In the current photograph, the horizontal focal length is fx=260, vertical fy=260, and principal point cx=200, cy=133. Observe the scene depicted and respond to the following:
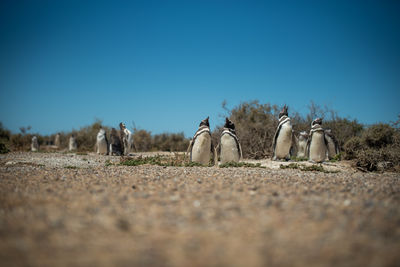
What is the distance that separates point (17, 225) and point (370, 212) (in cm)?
361

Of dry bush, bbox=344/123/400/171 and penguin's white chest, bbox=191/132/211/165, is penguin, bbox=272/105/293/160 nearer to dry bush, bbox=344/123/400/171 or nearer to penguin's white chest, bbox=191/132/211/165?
dry bush, bbox=344/123/400/171

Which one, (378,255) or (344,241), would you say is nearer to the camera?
(378,255)

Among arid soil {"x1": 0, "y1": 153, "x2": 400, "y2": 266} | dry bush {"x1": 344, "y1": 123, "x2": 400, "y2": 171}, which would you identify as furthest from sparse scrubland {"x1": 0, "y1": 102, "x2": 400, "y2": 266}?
dry bush {"x1": 344, "y1": 123, "x2": 400, "y2": 171}

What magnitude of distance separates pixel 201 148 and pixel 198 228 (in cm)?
685

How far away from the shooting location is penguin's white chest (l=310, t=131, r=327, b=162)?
34.2ft

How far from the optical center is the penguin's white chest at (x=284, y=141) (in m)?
10.5

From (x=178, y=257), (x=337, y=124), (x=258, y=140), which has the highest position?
(x=337, y=124)

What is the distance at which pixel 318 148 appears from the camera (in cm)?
1043

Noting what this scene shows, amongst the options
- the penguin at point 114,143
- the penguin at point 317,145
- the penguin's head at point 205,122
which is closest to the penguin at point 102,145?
the penguin at point 114,143

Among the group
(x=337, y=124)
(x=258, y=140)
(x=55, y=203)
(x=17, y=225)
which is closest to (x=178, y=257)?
(x=17, y=225)

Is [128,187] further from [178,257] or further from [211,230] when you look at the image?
[178,257]

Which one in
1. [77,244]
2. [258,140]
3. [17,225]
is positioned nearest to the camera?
[77,244]

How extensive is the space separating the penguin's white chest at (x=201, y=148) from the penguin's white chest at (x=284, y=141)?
3.21m

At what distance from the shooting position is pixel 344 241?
2.14m
